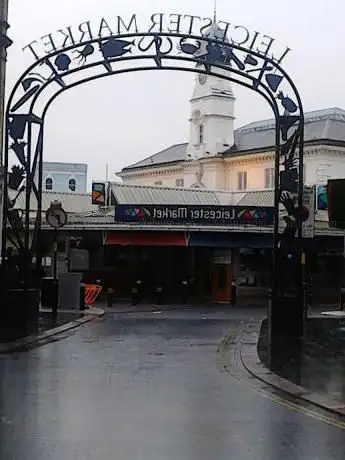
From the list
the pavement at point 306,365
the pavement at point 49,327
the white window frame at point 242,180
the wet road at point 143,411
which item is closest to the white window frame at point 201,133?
the white window frame at point 242,180

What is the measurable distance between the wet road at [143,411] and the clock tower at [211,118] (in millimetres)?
49054

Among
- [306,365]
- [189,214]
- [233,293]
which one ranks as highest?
[189,214]

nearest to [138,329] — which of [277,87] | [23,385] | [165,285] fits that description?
[277,87]

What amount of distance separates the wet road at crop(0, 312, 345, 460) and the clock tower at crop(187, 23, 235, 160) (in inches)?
1931

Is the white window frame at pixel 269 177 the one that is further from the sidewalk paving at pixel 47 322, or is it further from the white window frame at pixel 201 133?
the sidewalk paving at pixel 47 322

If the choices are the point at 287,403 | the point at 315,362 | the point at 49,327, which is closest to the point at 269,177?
the point at 49,327

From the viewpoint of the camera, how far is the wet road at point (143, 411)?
26.9ft

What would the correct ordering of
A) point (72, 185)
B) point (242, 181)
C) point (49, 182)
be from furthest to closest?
point (72, 185) → point (49, 182) → point (242, 181)

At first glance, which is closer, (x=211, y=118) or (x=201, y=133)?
(x=211, y=118)

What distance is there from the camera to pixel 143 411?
10.3 metres

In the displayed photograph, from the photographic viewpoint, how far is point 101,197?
148ft

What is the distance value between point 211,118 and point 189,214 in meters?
28.6

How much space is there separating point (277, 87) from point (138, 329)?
771cm

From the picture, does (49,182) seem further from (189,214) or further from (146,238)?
(189,214)
